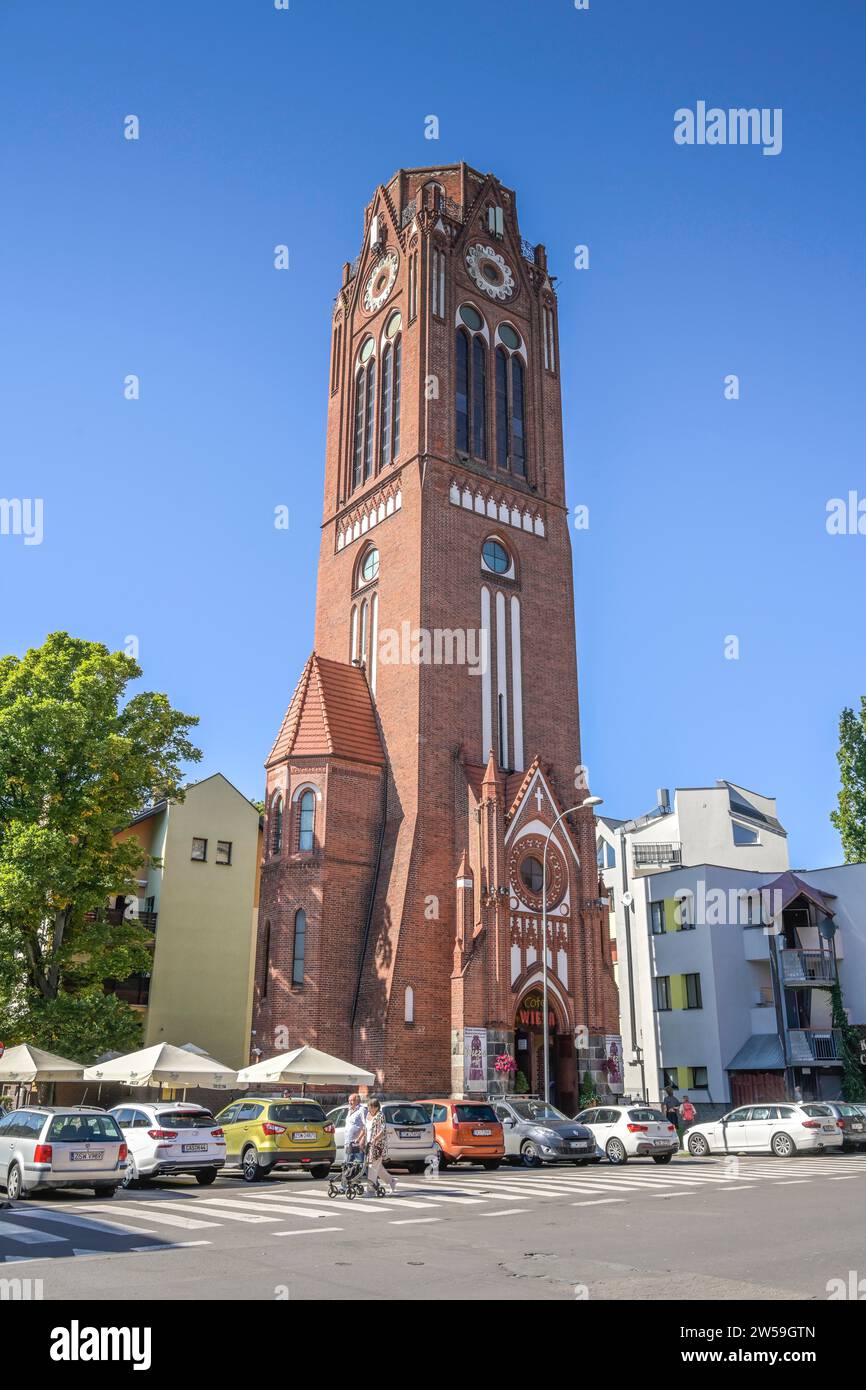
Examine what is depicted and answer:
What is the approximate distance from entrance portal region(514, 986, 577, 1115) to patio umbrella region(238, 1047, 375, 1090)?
23.3ft

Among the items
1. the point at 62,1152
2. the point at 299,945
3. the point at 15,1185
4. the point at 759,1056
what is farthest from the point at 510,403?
the point at 15,1185

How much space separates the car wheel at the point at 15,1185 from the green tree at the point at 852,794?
128 feet

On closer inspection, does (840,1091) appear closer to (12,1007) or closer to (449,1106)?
(449,1106)

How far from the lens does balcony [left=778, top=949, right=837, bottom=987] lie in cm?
4056

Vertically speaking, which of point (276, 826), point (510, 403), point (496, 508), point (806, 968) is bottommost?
point (806, 968)

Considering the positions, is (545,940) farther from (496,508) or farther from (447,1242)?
(447,1242)

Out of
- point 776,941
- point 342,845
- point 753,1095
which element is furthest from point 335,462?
point 753,1095

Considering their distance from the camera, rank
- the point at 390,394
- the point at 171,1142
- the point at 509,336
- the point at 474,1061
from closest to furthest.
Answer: the point at 171,1142 < the point at 474,1061 < the point at 390,394 < the point at 509,336

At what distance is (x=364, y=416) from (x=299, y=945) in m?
21.8

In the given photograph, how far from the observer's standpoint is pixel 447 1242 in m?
11.9

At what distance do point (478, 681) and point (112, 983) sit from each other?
56.4 ft

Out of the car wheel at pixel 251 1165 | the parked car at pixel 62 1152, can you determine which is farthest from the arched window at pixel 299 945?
the parked car at pixel 62 1152

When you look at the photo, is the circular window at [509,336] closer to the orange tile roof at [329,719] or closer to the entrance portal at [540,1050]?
the orange tile roof at [329,719]

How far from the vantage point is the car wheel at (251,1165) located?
20.9m
